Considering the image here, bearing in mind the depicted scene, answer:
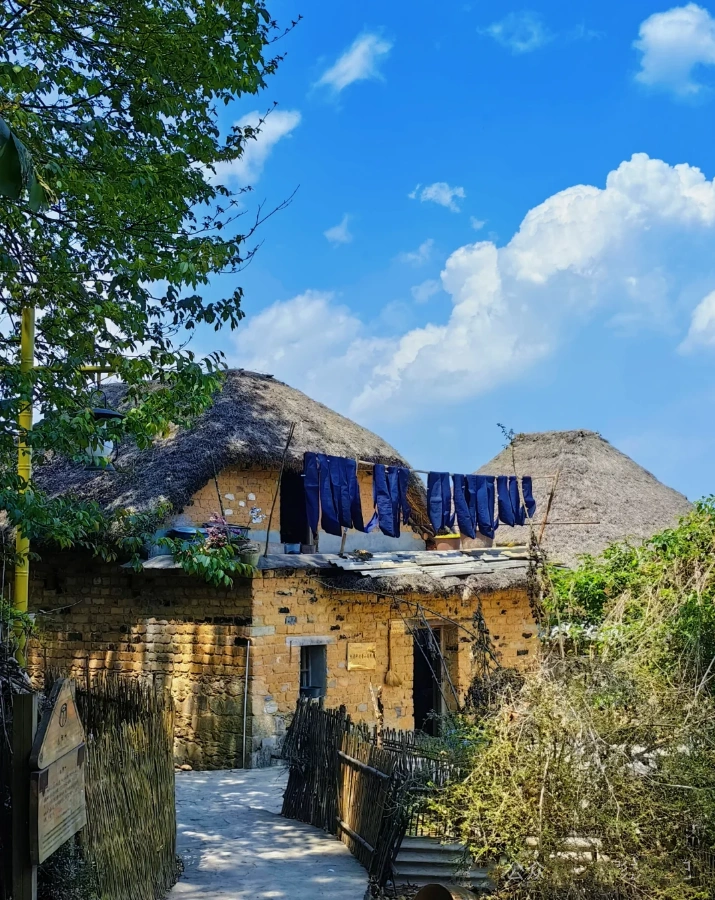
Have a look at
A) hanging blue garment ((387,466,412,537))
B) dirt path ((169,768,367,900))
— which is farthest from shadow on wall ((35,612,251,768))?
hanging blue garment ((387,466,412,537))

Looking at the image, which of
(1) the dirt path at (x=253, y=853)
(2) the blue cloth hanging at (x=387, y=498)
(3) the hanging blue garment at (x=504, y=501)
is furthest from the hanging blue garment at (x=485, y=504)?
(1) the dirt path at (x=253, y=853)

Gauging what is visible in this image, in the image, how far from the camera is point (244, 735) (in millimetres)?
10641

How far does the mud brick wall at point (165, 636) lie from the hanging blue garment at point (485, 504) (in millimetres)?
3851

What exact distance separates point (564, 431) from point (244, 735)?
33.8 ft

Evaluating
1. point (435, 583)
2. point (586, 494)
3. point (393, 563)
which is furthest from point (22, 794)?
point (586, 494)

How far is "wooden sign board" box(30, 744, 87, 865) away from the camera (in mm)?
3729

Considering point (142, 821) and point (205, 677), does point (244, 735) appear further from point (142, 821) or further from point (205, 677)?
point (142, 821)

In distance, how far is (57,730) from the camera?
160 inches

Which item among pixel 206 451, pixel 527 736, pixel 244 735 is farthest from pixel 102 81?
pixel 244 735

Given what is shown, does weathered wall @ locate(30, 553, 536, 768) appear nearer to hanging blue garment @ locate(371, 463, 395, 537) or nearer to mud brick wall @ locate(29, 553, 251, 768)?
mud brick wall @ locate(29, 553, 251, 768)

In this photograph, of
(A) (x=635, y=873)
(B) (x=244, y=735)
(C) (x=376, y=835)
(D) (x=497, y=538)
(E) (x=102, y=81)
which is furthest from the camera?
(D) (x=497, y=538)

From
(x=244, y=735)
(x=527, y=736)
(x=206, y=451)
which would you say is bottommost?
(x=244, y=735)

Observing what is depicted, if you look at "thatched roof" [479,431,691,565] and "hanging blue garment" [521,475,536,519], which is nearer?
"hanging blue garment" [521,475,536,519]

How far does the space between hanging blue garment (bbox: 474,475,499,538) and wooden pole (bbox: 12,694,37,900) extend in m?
9.56
